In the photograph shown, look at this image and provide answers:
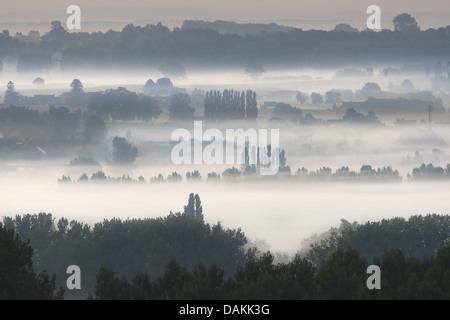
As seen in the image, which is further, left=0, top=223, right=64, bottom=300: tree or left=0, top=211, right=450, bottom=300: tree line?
left=0, top=211, right=450, bottom=300: tree line

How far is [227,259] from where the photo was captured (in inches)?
5394

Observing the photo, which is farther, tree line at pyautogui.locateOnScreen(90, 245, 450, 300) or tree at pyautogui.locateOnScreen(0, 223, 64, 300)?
tree line at pyautogui.locateOnScreen(90, 245, 450, 300)

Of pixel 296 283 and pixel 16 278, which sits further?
pixel 296 283

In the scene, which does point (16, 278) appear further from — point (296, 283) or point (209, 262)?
point (209, 262)

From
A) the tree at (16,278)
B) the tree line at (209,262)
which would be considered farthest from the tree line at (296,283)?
the tree at (16,278)

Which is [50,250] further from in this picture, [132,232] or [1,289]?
[1,289]

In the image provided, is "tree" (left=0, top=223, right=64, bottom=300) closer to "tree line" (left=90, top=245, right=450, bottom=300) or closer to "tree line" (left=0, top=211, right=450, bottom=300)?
"tree line" (left=0, top=211, right=450, bottom=300)

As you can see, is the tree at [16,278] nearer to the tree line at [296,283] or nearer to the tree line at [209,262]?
the tree line at [209,262]

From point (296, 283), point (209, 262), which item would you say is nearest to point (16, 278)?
point (296, 283)

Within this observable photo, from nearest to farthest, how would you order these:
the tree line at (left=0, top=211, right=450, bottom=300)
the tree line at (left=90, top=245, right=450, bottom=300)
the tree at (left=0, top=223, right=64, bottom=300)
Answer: the tree at (left=0, top=223, right=64, bottom=300), the tree line at (left=90, top=245, right=450, bottom=300), the tree line at (left=0, top=211, right=450, bottom=300)

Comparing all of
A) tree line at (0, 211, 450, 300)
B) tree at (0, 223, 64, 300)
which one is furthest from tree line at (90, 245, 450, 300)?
tree at (0, 223, 64, 300)

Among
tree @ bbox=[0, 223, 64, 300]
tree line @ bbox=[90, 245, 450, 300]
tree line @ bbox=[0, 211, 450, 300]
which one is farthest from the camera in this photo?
tree line @ bbox=[0, 211, 450, 300]

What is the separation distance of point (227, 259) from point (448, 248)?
189 feet
